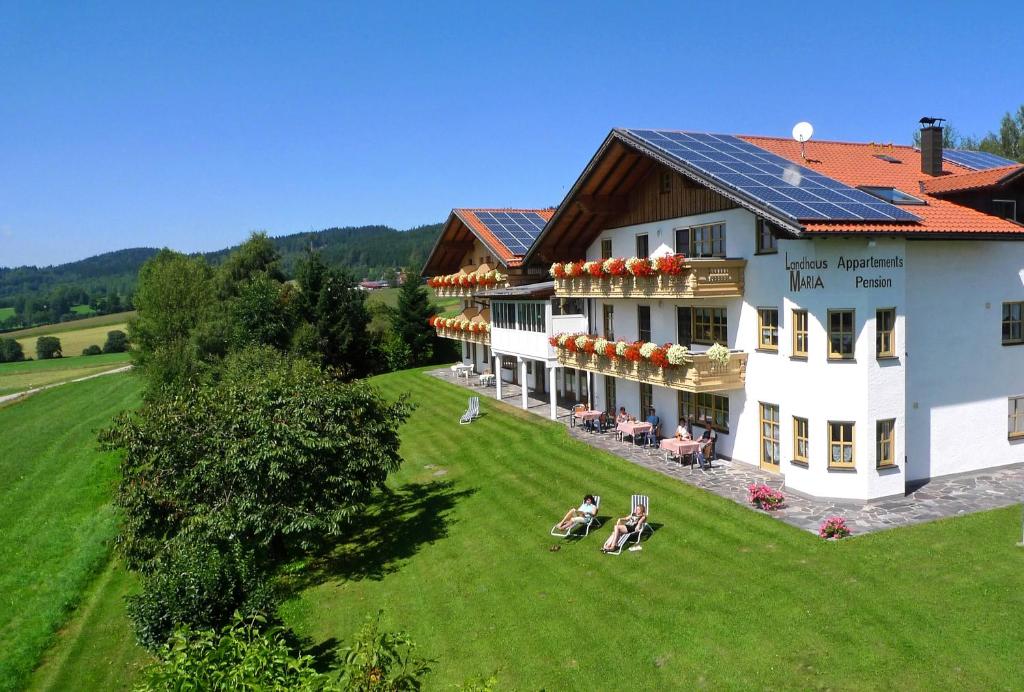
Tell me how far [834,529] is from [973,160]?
1814 cm

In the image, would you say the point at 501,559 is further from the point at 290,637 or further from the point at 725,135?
the point at 725,135

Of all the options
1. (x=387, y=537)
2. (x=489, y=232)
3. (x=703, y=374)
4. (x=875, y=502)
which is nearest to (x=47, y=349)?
(x=489, y=232)

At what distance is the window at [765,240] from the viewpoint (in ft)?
66.8

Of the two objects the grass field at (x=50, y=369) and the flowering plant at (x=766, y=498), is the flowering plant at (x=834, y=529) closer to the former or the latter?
the flowering plant at (x=766, y=498)

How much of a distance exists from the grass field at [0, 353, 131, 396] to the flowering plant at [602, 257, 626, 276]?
231 ft

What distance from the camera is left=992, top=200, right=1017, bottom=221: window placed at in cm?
2134

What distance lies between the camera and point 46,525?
91.3ft

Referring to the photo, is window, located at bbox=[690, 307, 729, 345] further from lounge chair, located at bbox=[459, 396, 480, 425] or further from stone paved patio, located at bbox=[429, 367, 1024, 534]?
lounge chair, located at bbox=[459, 396, 480, 425]

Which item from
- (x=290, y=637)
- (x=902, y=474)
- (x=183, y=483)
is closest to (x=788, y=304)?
(x=902, y=474)

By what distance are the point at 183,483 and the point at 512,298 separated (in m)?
18.1

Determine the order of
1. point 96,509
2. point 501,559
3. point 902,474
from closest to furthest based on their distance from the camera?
point 501,559, point 902,474, point 96,509

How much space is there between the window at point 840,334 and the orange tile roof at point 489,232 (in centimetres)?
1818

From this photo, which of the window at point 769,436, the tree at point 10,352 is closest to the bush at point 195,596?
the window at point 769,436

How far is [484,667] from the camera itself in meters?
12.8
